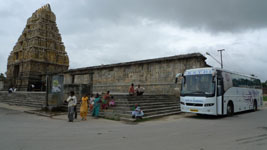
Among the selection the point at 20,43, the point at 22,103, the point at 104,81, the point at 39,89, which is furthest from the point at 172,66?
the point at 20,43

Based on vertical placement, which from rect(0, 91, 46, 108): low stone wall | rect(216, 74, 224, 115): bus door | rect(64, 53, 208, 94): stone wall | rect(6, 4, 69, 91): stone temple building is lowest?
rect(0, 91, 46, 108): low stone wall

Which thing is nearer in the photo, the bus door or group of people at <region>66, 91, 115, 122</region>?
group of people at <region>66, 91, 115, 122</region>

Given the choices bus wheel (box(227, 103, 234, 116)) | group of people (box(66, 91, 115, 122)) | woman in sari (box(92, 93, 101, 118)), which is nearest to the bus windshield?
bus wheel (box(227, 103, 234, 116))

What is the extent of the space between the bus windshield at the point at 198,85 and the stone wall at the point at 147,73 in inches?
272

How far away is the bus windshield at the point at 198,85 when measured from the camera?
379 inches

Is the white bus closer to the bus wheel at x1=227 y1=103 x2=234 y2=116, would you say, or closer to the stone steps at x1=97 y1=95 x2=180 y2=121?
the bus wheel at x1=227 y1=103 x2=234 y2=116

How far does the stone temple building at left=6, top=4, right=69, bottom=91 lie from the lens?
119 ft

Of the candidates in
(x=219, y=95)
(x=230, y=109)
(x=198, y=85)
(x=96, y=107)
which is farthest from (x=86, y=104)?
(x=230, y=109)

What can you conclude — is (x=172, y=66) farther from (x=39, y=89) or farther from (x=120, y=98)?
(x=39, y=89)

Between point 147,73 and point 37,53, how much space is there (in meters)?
27.5

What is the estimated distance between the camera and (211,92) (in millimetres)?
9516

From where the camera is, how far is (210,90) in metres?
9.57

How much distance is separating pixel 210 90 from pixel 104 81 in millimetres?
16025

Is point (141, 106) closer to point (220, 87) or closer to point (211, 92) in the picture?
point (211, 92)
